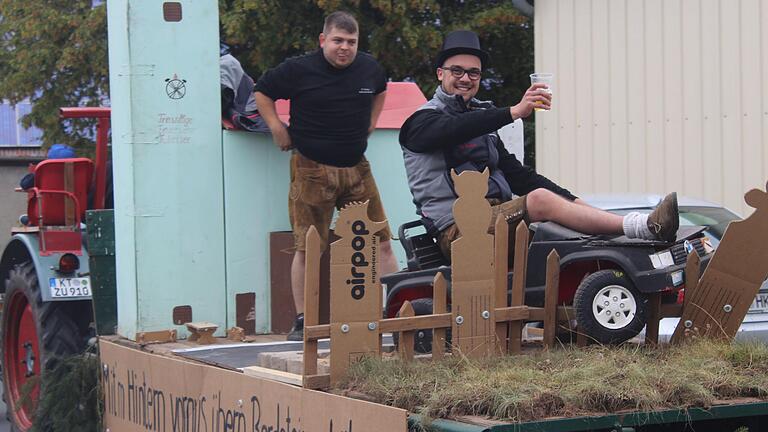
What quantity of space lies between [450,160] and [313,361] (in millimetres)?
1422

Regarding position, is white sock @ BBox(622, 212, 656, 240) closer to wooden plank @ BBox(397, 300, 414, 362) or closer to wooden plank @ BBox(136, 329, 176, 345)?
wooden plank @ BBox(397, 300, 414, 362)

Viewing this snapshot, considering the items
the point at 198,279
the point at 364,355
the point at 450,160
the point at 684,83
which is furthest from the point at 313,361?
the point at 684,83

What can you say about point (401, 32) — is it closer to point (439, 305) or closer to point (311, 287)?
point (439, 305)

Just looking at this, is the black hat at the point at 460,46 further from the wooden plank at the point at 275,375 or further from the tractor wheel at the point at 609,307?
the wooden plank at the point at 275,375

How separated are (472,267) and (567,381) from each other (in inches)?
29.8

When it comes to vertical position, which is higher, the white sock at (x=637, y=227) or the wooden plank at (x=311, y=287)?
the white sock at (x=637, y=227)

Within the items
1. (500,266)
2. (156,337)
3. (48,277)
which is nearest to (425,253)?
(500,266)

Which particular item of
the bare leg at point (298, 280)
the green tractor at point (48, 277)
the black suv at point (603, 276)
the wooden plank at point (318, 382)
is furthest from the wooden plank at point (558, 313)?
the green tractor at point (48, 277)

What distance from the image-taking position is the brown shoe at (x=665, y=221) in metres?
4.86

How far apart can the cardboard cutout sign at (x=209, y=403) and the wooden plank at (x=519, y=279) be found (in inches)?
35.8

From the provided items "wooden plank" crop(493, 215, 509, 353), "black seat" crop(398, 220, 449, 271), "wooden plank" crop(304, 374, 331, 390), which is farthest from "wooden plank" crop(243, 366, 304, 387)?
"black seat" crop(398, 220, 449, 271)

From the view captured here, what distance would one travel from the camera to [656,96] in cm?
1212

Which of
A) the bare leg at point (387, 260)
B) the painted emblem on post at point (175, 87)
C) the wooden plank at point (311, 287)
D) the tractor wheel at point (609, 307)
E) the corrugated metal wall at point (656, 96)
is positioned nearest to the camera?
the wooden plank at point (311, 287)

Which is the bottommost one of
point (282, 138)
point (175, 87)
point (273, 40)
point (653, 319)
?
point (653, 319)
